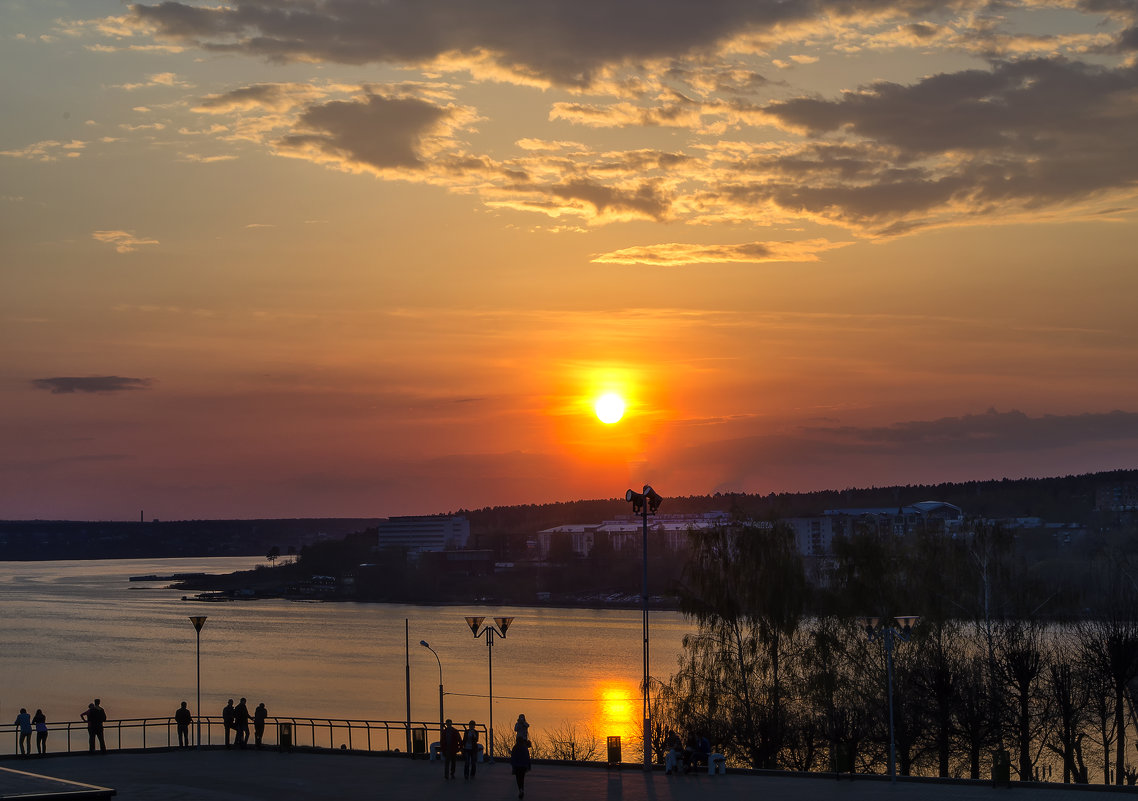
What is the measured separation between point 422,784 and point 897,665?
2092cm

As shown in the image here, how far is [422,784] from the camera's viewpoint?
27.1 m

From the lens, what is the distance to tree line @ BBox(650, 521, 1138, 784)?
39000 millimetres

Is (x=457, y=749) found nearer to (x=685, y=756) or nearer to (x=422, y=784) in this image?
(x=422, y=784)

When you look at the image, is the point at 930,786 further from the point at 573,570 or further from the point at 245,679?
the point at 573,570

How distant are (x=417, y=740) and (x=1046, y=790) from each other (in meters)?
15.9

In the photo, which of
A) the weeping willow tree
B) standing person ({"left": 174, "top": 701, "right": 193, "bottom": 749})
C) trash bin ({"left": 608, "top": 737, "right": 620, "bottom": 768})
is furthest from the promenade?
the weeping willow tree

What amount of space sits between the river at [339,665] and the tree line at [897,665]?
8563 mm

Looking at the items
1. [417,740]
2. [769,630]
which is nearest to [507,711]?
[769,630]

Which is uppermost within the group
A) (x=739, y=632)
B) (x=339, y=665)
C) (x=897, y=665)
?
(x=739, y=632)

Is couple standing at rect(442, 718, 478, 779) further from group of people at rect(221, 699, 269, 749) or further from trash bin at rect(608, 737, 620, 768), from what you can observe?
group of people at rect(221, 699, 269, 749)

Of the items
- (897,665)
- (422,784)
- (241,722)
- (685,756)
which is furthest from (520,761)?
(897,665)

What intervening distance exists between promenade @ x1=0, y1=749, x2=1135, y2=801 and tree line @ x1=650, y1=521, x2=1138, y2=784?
1170 centimetres

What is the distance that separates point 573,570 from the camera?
7766 inches

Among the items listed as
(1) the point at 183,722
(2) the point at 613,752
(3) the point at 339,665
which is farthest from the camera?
(3) the point at 339,665
